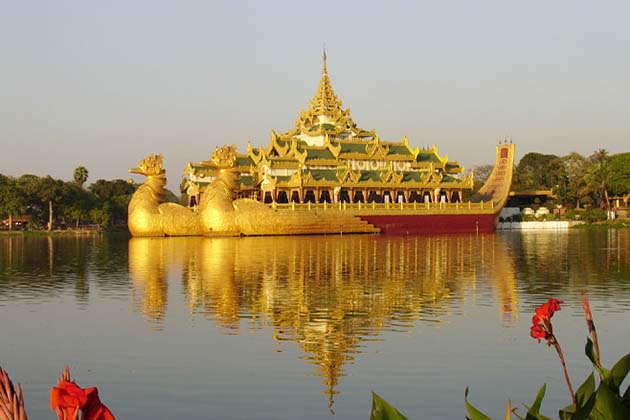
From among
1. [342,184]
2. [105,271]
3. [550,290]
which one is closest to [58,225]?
[342,184]

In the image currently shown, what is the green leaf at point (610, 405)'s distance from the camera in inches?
150

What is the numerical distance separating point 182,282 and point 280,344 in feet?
30.7

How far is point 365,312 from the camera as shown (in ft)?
49.5

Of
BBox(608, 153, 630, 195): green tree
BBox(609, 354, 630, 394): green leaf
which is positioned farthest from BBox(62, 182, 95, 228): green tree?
BBox(609, 354, 630, 394): green leaf

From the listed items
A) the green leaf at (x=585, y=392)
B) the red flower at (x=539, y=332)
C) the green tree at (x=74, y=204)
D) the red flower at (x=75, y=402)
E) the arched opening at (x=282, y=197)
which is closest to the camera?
the red flower at (x=75, y=402)

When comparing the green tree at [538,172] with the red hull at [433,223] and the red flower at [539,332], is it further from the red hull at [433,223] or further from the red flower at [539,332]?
the red flower at [539,332]

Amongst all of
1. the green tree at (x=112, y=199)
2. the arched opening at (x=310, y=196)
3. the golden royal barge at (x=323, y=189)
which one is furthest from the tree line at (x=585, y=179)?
the green tree at (x=112, y=199)

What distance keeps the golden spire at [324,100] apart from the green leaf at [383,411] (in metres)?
56.8

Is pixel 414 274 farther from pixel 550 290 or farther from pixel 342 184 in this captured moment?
pixel 342 184

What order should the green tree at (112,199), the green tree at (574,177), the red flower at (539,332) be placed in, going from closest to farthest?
the red flower at (539,332) → the green tree at (112,199) → the green tree at (574,177)

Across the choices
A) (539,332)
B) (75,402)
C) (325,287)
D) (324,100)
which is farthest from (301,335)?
(324,100)

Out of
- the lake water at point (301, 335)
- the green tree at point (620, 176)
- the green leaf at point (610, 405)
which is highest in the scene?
the green tree at point (620, 176)

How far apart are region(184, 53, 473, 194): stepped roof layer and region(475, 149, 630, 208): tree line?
15820 millimetres

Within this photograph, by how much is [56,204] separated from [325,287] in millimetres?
46450
